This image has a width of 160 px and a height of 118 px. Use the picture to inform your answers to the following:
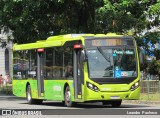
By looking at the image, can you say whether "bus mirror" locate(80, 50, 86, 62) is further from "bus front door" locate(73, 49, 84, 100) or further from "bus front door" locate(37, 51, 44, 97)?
"bus front door" locate(37, 51, 44, 97)

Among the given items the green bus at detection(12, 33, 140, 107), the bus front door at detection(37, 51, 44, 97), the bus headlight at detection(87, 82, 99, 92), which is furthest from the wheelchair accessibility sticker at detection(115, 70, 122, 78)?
the bus front door at detection(37, 51, 44, 97)

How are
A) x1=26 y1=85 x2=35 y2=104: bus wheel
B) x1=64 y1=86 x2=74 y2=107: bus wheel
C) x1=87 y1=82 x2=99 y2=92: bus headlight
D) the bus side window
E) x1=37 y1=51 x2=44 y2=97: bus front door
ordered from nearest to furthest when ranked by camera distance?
x1=87 y1=82 x2=99 y2=92: bus headlight < the bus side window < x1=64 y1=86 x2=74 y2=107: bus wheel < x1=37 y1=51 x2=44 y2=97: bus front door < x1=26 y1=85 x2=35 y2=104: bus wheel

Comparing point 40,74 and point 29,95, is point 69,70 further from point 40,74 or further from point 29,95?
point 29,95

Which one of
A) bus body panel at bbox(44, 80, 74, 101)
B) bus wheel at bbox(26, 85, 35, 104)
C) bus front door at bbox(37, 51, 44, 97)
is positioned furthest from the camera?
bus wheel at bbox(26, 85, 35, 104)

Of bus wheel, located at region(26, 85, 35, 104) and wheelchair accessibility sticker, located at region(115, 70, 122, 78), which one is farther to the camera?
bus wheel, located at region(26, 85, 35, 104)

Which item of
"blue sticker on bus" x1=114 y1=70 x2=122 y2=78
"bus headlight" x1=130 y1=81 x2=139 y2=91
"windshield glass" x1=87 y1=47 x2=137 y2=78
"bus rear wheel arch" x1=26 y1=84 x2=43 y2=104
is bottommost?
"bus rear wheel arch" x1=26 y1=84 x2=43 y2=104

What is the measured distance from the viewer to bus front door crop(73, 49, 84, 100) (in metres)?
24.4

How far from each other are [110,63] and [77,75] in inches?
59.5

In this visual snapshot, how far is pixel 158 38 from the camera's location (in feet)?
123

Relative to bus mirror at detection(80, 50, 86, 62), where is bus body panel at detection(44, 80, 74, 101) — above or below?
below

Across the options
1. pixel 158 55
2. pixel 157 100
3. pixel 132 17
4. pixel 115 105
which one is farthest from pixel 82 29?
pixel 115 105

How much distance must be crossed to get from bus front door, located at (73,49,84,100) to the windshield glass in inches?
22.7

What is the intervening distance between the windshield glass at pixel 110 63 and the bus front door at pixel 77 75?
0.58 m

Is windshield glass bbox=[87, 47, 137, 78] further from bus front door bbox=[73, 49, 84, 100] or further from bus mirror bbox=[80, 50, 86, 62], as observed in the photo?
bus front door bbox=[73, 49, 84, 100]
